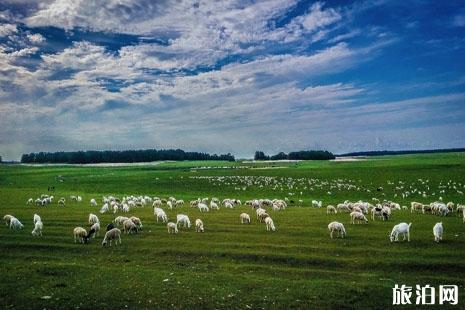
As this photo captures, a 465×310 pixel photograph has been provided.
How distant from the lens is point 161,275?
2162 cm

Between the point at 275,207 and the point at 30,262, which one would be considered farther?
the point at 275,207

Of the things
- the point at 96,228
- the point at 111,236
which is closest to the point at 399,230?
the point at 111,236

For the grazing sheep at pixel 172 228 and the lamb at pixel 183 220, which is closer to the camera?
the grazing sheep at pixel 172 228

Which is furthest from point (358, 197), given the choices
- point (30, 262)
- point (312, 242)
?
point (30, 262)

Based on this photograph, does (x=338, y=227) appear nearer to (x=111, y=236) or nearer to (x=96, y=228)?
(x=111, y=236)

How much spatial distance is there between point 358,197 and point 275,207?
22.2 metres

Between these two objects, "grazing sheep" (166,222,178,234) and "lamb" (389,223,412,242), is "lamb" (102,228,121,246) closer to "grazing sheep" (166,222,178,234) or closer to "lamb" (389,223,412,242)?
"grazing sheep" (166,222,178,234)

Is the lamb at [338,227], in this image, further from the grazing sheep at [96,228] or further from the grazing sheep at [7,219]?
the grazing sheep at [7,219]

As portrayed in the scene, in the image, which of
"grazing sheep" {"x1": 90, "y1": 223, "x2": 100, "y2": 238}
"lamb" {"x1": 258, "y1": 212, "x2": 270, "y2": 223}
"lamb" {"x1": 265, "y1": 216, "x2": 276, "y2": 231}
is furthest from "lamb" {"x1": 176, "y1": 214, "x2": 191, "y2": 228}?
"lamb" {"x1": 258, "y1": 212, "x2": 270, "y2": 223}

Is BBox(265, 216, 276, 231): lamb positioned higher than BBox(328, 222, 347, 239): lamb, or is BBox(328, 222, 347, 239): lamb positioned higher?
BBox(328, 222, 347, 239): lamb

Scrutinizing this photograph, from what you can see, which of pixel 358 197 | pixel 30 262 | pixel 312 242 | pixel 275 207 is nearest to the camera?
pixel 30 262

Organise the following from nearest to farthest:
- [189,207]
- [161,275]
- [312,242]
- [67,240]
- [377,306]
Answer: [377,306] < [161,275] < [312,242] < [67,240] < [189,207]

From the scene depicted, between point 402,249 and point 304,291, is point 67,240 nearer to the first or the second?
point 304,291

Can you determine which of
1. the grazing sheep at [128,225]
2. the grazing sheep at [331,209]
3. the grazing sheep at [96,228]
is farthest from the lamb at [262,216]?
the grazing sheep at [96,228]
